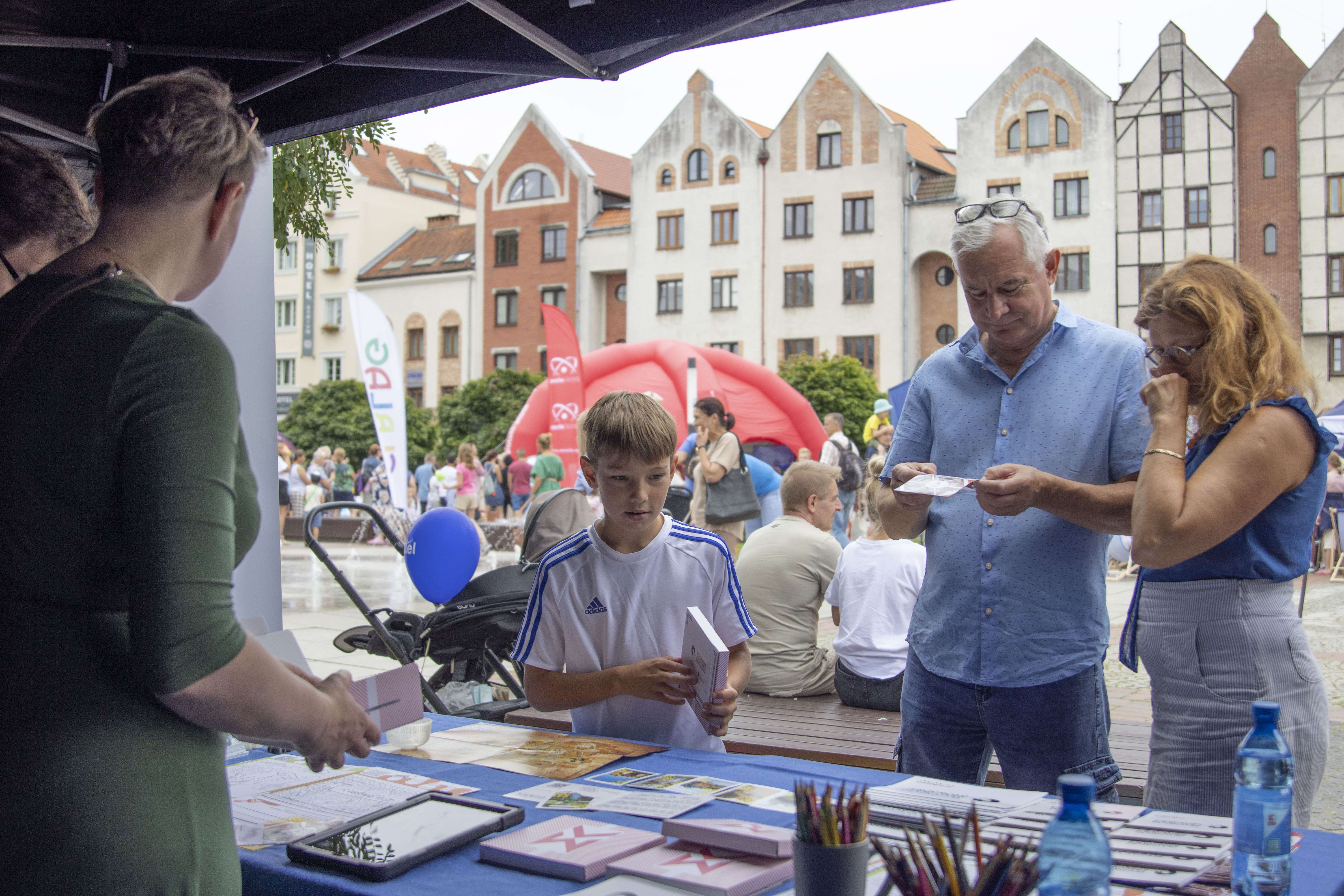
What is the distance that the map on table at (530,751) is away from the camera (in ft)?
7.88

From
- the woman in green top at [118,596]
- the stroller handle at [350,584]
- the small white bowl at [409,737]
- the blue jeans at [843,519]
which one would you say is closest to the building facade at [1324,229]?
the blue jeans at [843,519]

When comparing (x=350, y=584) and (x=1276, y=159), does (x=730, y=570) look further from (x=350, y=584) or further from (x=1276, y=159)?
(x=1276, y=159)

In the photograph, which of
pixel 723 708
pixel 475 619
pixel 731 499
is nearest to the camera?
pixel 723 708

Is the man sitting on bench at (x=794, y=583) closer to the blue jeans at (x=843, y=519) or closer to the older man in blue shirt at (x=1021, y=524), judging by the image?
the older man in blue shirt at (x=1021, y=524)

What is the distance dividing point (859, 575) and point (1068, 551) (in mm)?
2315

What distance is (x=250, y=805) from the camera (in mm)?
2137

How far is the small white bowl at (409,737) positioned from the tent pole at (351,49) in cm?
263

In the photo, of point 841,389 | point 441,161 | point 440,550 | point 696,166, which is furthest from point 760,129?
point 440,550

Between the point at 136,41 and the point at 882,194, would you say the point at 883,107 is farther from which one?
the point at 136,41

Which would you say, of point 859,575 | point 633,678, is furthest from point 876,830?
point 859,575

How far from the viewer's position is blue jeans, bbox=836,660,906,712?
179 inches

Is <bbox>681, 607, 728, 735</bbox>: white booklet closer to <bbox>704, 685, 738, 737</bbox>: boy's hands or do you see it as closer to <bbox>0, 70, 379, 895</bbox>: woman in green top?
<bbox>704, 685, 738, 737</bbox>: boy's hands

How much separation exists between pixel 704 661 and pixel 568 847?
656 mm

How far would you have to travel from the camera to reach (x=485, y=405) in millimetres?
39938
